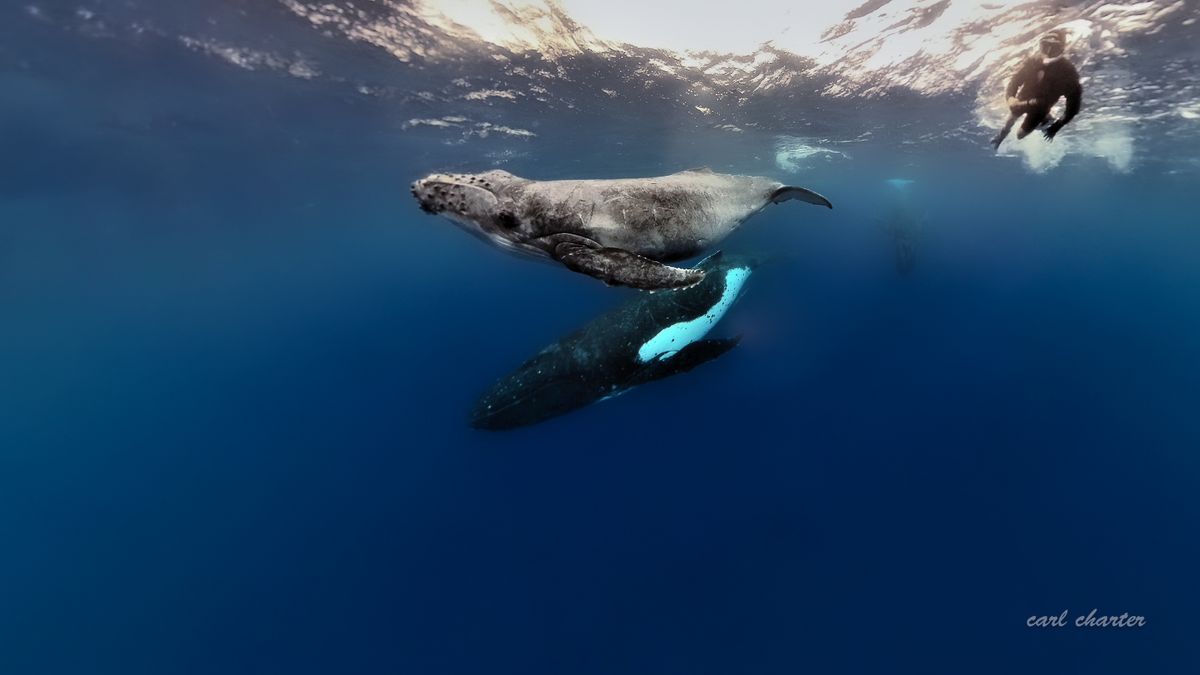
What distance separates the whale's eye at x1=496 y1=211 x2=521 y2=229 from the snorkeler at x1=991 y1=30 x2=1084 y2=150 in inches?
188

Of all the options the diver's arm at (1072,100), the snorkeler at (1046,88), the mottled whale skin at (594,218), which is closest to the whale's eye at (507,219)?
the mottled whale skin at (594,218)

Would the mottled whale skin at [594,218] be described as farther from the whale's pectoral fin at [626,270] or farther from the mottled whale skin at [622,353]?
the mottled whale skin at [622,353]

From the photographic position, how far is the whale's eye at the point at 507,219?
3.56 m

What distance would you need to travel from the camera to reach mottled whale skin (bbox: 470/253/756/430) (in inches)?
413

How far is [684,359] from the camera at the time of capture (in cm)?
1077

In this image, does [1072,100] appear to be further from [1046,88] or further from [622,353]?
[622,353]

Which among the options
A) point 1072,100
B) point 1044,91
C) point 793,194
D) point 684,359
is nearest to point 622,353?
point 684,359

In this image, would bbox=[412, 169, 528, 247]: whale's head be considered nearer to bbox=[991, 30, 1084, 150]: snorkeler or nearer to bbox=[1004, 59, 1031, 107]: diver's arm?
bbox=[991, 30, 1084, 150]: snorkeler

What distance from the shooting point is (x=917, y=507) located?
13.9m

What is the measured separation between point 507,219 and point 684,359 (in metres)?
7.80

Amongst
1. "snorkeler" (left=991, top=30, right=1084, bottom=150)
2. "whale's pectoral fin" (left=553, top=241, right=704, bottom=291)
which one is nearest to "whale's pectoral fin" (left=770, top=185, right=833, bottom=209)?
"snorkeler" (left=991, top=30, right=1084, bottom=150)

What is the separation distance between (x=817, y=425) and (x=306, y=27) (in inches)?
854

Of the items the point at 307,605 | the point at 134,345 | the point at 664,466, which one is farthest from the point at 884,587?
the point at 134,345

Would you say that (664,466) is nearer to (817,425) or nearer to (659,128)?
(817,425)
